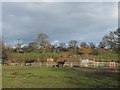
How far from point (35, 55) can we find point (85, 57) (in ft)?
41.9

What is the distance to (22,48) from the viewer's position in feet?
348

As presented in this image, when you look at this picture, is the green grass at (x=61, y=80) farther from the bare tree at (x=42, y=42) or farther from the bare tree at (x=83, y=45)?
the bare tree at (x=83, y=45)

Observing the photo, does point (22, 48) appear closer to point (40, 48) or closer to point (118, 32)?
point (40, 48)

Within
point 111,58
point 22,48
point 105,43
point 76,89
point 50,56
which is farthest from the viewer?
point 22,48

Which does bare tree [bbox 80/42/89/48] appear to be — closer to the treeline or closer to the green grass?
the treeline

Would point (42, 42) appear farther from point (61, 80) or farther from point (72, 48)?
point (61, 80)

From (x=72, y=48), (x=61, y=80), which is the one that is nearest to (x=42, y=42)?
(x=72, y=48)

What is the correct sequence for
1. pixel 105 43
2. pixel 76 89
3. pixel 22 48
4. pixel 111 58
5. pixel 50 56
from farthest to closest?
pixel 22 48
pixel 105 43
pixel 50 56
pixel 111 58
pixel 76 89

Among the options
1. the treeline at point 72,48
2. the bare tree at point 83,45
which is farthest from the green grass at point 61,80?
the bare tree at point 83,45

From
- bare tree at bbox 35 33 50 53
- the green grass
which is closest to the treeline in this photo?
bare tree at bbox 35 33 50 53

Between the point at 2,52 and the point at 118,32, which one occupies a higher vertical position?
the point at 118,32

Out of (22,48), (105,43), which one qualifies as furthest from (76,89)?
(22,48)

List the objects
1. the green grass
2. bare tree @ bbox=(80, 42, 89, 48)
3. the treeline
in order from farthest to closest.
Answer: bare tree @ bbox=(80, 42, 89, 48) → the treeline → the green grass

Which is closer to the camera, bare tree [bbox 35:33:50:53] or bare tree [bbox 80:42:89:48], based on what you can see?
bare tree [bbox 35:33:50:53]
